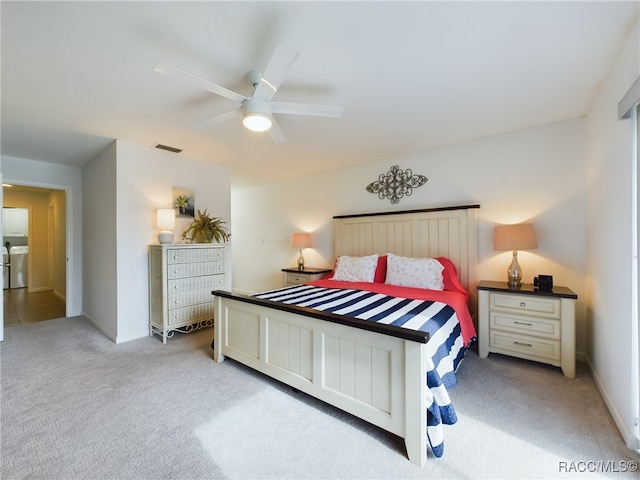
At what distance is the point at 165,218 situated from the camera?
10.9 feet

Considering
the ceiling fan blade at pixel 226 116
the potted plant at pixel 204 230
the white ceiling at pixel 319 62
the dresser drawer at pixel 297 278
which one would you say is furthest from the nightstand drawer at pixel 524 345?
the potted plant at pixel 204 230

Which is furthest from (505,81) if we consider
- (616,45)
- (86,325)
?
(86,325)

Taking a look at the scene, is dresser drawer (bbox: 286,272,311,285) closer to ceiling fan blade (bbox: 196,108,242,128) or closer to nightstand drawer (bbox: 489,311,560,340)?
nightstand drawer (bbox: 489,311,560,340)

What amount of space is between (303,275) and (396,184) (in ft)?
6.36

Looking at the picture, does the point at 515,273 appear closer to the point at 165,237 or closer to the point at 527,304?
the point at 527,304

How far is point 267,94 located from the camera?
1803mm

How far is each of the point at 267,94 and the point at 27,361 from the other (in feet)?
11.2

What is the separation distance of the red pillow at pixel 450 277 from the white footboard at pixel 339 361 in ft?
5.49

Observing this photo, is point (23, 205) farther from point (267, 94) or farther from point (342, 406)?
point (342, 406)

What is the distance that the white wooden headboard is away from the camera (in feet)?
10.3

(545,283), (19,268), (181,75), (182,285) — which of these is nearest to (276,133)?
(181,75)

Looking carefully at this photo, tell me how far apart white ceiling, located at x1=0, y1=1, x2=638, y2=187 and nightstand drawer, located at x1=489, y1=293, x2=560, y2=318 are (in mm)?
1737

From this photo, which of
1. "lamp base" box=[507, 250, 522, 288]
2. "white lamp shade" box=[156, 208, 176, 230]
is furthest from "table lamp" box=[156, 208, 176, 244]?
"lamp base" box=[507, 250, 522, 288]

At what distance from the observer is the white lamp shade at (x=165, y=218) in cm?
331
